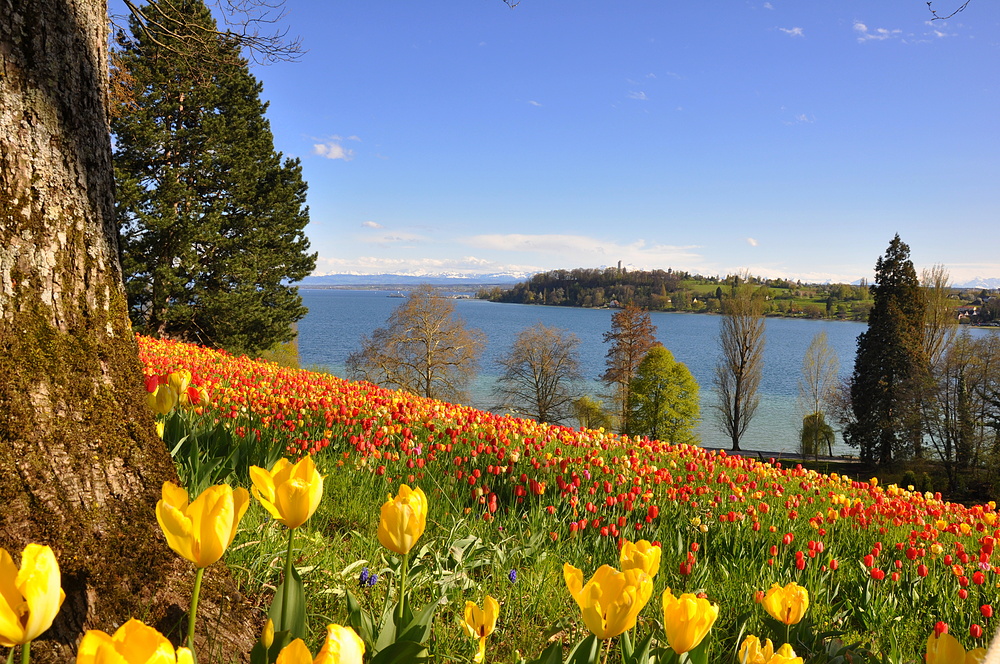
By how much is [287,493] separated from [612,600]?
697mm

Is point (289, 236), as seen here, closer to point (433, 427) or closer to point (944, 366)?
point (433, 427)

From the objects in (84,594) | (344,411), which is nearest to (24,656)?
(84,594)

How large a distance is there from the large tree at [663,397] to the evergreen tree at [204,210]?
1857 centimetres

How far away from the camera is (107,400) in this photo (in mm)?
1984

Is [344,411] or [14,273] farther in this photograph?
[344,411]

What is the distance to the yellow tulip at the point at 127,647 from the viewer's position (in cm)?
74

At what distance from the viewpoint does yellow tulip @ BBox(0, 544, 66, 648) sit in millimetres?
839

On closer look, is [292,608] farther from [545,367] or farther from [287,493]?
[545,367]

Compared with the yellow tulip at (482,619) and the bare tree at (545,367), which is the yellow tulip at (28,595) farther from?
the bare tree at (545,367)

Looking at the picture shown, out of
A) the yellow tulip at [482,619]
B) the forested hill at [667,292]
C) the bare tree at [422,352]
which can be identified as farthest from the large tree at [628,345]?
the forested hill at [667,292]

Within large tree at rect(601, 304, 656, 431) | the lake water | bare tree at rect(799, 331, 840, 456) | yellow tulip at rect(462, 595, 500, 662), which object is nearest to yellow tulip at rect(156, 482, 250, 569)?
yellow tulip at rect(462, 595, 500, 662)

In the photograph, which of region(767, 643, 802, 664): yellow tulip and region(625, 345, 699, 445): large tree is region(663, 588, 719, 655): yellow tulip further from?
region(625, 345, 699, 445): large tree

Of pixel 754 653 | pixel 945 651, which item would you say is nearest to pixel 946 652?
pixel 945 651

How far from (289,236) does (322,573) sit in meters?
24.9
